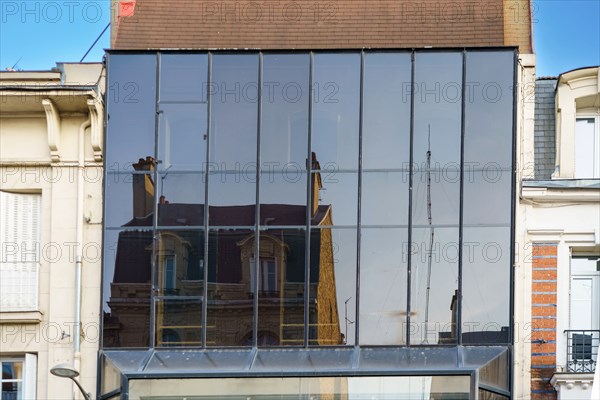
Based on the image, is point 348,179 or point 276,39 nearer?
point 348,179

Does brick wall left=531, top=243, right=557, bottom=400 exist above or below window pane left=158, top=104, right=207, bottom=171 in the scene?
below

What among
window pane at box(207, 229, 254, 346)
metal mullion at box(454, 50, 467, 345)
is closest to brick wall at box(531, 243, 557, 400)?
metal mullion at box(454, 50, 467, 345)

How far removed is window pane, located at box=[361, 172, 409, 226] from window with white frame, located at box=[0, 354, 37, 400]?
20.2 feet

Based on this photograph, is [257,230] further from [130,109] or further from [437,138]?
[437,138]

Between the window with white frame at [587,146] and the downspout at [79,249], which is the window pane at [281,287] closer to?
the downspout at [79,249]

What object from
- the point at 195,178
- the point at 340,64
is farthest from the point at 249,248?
the point at 340,64

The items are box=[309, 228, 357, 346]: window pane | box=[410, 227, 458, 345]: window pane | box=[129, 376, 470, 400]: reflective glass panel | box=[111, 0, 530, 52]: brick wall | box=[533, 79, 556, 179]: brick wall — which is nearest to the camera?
box=[129, 376, 470, 400]: reflective glass panel

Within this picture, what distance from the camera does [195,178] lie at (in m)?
23.2

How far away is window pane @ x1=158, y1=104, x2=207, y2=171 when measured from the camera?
76.2 feet

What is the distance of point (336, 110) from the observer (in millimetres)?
23281

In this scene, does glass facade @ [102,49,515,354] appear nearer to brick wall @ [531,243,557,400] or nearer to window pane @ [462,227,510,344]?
window pane @ [462,227,510,344]

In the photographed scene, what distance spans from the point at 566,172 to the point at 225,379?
22.1 ft

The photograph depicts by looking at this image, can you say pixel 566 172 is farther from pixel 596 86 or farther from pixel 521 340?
pixel 521 340

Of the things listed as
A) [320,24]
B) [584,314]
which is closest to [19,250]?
[320,24]
